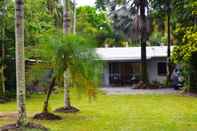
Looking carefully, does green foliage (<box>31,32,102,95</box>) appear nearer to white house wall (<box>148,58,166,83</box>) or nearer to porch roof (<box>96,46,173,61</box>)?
porch roof (<box>96,46,173,61</box>)

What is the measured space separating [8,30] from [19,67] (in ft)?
51.4

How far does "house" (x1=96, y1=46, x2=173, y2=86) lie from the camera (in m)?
41.7

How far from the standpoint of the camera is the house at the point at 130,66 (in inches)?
1641

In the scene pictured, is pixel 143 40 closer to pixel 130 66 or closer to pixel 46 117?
pixel 130 66

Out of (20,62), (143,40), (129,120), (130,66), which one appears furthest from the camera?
(130,66)

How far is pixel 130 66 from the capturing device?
43.5 m

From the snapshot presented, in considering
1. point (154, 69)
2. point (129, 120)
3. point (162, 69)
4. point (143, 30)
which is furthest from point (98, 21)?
point (129, 120)

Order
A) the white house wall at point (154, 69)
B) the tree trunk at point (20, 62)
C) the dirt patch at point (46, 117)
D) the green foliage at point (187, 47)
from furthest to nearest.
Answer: the white house wall at point (154, 69) < the green foliage at point (187, 47) < the dirt patch at point (46, 117) < the tree trunk at point (20, 62)

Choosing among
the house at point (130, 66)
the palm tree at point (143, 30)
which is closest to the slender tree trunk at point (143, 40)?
the palm tree at point (143, 30)

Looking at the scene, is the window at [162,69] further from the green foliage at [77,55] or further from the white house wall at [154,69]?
the green foliage at [77,55]

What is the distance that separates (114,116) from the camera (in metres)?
17.1

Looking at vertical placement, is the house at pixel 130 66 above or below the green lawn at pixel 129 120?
above

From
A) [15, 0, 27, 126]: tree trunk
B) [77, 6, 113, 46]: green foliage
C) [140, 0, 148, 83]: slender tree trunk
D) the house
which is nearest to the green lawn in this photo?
[15, 0, 27, 126]: tree trunk

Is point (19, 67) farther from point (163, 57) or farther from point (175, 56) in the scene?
point (163, 57)
